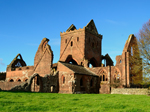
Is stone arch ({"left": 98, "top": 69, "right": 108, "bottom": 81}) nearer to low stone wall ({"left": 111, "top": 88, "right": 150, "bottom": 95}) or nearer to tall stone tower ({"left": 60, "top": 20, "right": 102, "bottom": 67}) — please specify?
tall stone tower ({"left": 60, "top": 20, "right": 102, "bottom": 67})

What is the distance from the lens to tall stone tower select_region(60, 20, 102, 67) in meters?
42.8

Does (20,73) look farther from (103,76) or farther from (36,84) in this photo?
(103,76)

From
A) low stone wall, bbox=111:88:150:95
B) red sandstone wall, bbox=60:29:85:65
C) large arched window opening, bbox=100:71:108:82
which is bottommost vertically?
low stone wall, bbox=111:88:150:95

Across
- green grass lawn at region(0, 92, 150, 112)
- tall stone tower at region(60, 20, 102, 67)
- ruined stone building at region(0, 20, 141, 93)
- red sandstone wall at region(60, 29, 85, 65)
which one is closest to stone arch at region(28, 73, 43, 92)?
ruined stone building at region(0, 20, 141, 93)

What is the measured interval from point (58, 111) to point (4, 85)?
3129 cm

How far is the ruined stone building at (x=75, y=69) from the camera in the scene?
32.7 meters

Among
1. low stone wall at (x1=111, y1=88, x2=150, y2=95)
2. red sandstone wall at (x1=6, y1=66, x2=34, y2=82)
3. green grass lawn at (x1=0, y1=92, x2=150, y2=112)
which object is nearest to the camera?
green grass lawn at (x1=0, y1=92, x2=150, y2=112)

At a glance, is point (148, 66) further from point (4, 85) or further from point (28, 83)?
point (4, 85)

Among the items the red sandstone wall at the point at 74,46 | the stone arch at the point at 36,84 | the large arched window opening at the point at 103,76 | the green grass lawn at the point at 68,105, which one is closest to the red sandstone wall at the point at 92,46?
the red sandstone wall at the point at 74,46

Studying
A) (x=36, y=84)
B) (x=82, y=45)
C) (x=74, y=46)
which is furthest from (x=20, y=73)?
(x=82, y=45)

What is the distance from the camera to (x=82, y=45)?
43031 mm

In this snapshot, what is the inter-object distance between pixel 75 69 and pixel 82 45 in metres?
9.83

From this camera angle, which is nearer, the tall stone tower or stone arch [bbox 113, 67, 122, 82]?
stone arch [bbox 113, 67, 122, 82]

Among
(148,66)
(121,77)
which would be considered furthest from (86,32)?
(148,66)
